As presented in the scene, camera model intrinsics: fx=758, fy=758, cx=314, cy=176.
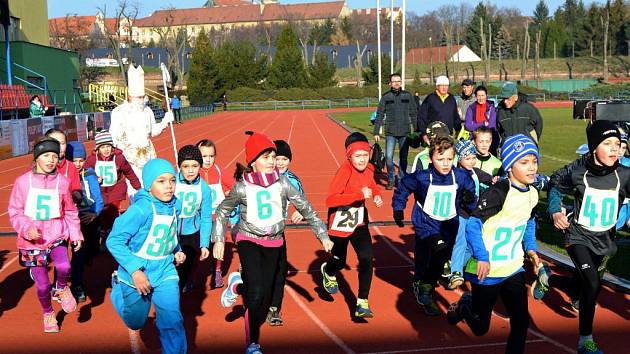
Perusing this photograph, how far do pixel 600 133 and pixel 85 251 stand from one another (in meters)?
5.69

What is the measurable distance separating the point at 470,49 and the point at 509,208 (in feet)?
410

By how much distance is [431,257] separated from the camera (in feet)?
23.4

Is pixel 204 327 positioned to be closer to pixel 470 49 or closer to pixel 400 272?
pixel 400 272

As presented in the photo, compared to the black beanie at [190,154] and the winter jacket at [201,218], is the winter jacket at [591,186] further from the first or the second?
the black beanie at [190,154]

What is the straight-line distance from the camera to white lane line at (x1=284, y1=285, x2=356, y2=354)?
643 cm

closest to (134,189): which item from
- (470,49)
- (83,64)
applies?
(83,64)

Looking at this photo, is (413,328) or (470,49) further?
(470,49)

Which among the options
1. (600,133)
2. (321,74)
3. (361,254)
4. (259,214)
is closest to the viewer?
(600,133)

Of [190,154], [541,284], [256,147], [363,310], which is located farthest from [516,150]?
[190,154]

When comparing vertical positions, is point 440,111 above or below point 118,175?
above

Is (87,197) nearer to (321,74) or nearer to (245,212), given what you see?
(245,212)

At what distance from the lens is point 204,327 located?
23.2ft

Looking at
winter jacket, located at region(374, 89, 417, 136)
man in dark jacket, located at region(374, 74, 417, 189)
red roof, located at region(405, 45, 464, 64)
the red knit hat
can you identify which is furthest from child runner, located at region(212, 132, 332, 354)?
red roof, located at region(405, 45, 464, 64)

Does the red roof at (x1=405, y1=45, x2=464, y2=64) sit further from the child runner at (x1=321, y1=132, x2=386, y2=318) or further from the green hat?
the child runner at (x1=321, y1=132, x2=386, y2=318)
